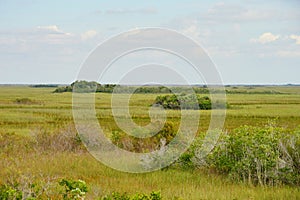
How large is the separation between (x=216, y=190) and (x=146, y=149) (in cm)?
358

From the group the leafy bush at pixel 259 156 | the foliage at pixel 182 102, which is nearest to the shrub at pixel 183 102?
the foliage at pixel 182 102

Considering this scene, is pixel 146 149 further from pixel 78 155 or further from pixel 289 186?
pixel 289 186

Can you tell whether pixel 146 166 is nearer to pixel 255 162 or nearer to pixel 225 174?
pixel 225 174

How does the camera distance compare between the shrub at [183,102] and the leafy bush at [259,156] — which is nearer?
the leafy bush at [259,156]

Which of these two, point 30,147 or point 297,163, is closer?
point 297,163

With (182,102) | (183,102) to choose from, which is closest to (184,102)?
(183,102)

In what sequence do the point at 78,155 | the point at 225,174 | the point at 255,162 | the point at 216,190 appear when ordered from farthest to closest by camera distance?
1. the point at 78,155
2. the point at 225,174
3. the point at 255,162
4. the point at 216,190

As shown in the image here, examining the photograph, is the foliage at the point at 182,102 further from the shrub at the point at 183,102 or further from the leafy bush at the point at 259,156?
the leafy bush at the point at 259,156

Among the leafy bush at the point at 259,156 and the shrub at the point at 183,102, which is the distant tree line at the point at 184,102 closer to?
the shrub at the point at 183,102

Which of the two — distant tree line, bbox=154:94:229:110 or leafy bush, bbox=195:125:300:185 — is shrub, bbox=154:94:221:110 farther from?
leafy bush, bbox=195:125:300:185

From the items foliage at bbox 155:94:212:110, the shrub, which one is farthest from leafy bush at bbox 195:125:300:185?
the shrub

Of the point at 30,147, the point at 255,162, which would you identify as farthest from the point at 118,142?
the point at 255,162

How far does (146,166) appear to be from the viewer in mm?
9172

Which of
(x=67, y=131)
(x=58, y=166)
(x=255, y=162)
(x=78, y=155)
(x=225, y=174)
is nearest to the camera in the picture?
(x=255, y=162)
